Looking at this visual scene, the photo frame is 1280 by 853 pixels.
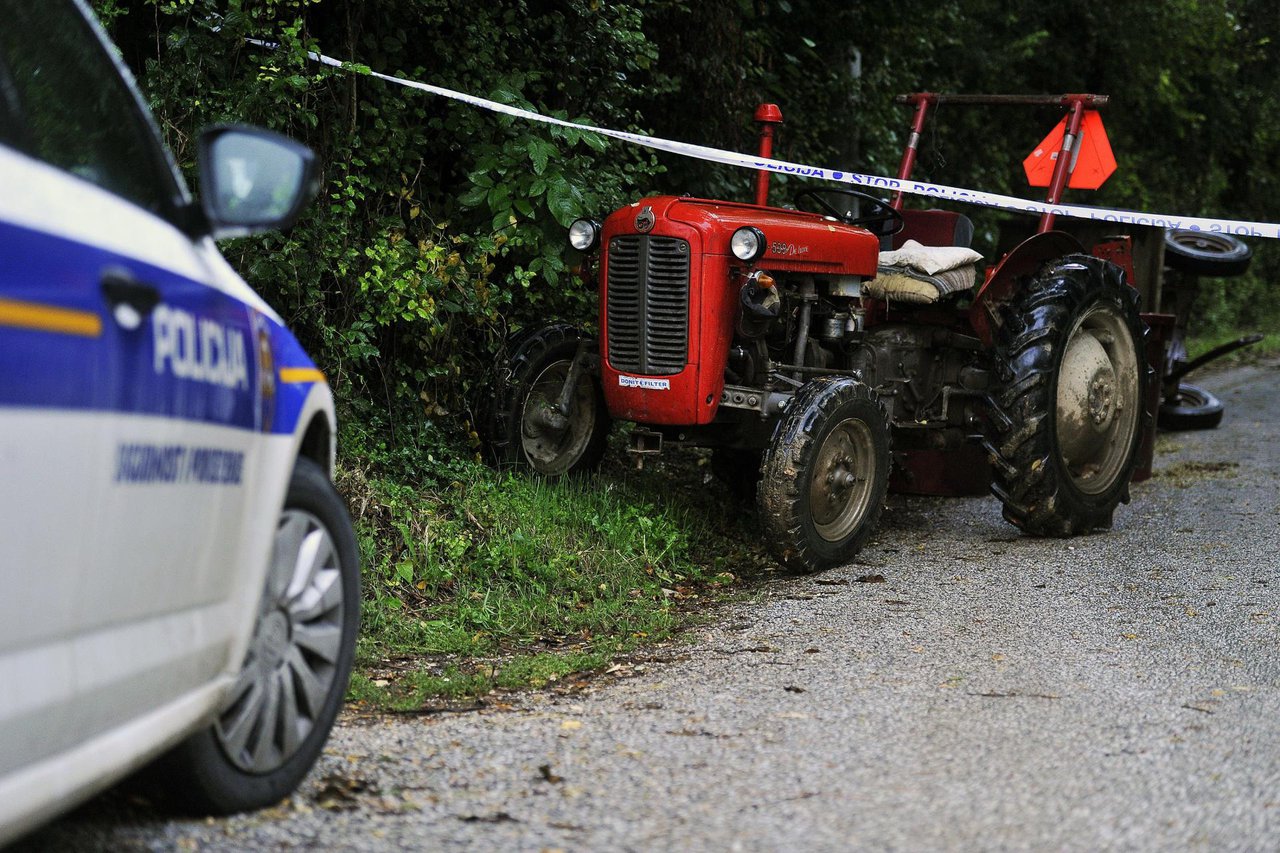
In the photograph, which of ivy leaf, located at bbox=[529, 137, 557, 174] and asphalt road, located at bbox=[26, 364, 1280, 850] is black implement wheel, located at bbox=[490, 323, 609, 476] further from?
asphalt road, located at bbox=[26, 364, 1280, 850]

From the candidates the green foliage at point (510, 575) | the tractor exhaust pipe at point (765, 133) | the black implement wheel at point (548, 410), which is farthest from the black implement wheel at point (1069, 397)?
the black implement wheel at point (548, 410)

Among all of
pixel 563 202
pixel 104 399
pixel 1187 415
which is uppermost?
pixel 563 202

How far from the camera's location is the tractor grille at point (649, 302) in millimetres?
6527

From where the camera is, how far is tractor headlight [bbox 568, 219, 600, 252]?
6.79m

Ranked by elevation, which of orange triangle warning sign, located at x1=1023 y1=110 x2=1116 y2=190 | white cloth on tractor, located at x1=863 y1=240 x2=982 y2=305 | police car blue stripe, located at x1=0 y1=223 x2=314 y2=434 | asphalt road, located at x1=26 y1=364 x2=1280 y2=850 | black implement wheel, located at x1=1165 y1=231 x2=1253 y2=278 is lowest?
asphalt road, located at x1=26 y1=364 x2=1280 y2=850

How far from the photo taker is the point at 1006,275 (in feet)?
25.4

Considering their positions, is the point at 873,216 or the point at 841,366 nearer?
the point at 841,366

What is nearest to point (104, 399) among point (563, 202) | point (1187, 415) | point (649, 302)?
point (649, 302)

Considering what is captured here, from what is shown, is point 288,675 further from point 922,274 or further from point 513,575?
point 922,274

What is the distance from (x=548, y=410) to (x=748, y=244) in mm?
1346

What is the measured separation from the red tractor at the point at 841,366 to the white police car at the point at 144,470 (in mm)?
3157

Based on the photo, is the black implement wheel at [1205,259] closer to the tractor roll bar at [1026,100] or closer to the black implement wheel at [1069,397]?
the tractor roll bar at [1026,100]

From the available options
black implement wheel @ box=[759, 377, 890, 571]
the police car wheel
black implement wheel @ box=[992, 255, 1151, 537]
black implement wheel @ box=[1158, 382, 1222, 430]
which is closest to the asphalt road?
the police car wheel

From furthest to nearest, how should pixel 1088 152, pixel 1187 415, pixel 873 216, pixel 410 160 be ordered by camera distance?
pixel 1187 415 → pixel 1088 152 → pixel 873 216 → pixel 410 160
